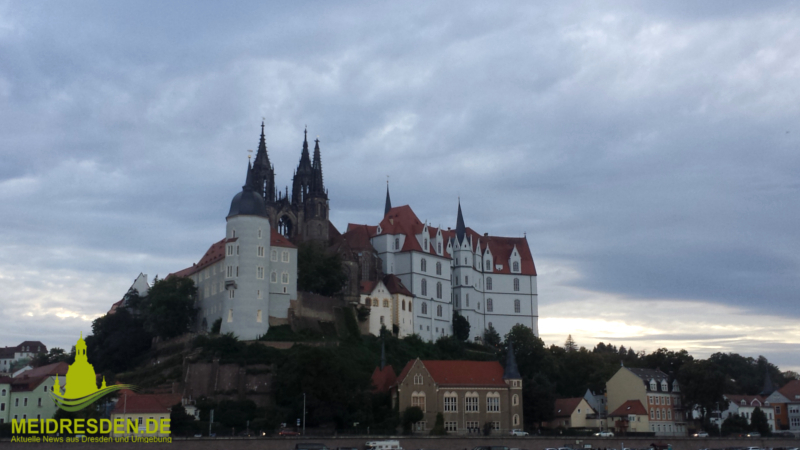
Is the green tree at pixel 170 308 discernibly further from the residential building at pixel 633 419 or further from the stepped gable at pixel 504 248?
the residential building at pixel 633 419

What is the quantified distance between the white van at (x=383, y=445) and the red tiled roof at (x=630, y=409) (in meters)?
33.6

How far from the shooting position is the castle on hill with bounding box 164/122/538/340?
9344 cm

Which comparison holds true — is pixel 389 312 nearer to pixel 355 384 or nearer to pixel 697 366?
pixel 355 384

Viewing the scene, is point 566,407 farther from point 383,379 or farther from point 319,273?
point 319,273

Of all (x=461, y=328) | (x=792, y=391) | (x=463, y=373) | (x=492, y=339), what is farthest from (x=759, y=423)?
(x=461, y=328)

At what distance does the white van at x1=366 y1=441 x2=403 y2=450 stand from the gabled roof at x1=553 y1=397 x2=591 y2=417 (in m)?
29.6

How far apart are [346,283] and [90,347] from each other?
101 ft

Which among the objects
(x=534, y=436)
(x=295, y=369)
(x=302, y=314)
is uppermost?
(x=302, y=314)

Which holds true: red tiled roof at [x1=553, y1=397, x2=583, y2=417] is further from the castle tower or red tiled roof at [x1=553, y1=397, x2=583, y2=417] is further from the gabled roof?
the castle tower

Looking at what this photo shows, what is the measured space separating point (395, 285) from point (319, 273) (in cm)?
1044

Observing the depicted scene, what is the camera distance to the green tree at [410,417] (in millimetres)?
79312

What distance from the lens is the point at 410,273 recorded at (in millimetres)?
114250

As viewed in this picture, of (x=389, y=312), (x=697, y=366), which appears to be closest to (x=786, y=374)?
(x=697, y=366)

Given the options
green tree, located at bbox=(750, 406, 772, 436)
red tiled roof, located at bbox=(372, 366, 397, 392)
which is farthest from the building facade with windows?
green tree, located at bbox=(750, 406, 772, 436)
